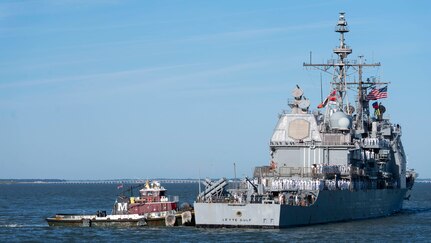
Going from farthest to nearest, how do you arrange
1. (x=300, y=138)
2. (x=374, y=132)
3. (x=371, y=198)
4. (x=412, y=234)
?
(x=374, y=132), (x=371, y=198), (x=300, y=138), (x=412, y=234)

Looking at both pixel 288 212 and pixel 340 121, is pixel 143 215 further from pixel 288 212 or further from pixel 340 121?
pixel 340 121

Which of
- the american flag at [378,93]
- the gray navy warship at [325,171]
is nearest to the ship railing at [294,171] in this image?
the gray navy warship at [325,171]

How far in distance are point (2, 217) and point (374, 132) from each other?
109 feet

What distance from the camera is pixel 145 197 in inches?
2621

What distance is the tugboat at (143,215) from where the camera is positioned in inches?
2539

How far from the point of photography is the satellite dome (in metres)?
74.1

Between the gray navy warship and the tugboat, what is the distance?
2.50 m

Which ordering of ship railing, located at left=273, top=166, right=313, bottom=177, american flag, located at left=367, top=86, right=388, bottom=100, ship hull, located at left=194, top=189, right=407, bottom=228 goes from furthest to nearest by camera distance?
american flag, located at left=367, top=86, right=388, bottom=100 → ship railing, located at left=273, top=166, right=313, bottom=177 → ship hull, located at left=194, top=189, right=407, bottom=228

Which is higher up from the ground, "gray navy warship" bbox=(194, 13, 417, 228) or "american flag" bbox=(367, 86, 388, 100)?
"american flag" bbox=(367, 86, 388, 100)

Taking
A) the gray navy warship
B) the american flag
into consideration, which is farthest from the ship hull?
the american flag

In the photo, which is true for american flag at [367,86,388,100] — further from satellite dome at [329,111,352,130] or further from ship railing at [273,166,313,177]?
ship railing at [273,166,313,177]

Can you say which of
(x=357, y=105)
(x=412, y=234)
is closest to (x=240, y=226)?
(x=412, y=234)

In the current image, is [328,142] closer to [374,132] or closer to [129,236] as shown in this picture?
[374,132]

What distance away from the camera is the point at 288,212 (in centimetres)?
6138
